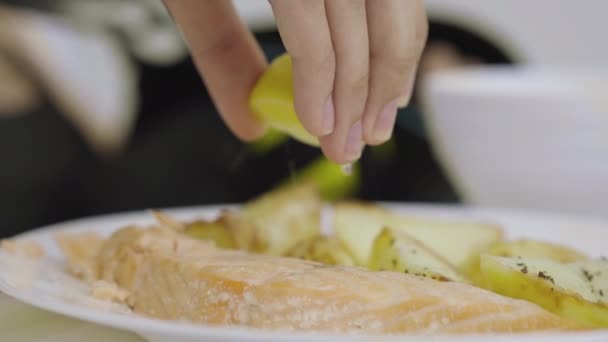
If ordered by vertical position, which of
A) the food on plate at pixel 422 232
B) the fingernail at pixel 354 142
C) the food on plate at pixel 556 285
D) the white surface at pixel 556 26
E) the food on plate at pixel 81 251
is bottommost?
the white surface at pixel 556 26

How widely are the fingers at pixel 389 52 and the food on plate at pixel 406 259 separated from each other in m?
0.12

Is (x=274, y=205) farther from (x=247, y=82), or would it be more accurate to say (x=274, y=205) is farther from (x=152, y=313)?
(x=152, y=313)

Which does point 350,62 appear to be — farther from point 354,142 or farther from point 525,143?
point 525,143

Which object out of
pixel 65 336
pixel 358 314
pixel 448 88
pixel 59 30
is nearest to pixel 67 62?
pixel 59 30

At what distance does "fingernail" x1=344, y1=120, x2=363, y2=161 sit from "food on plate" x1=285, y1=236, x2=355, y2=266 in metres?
0.12

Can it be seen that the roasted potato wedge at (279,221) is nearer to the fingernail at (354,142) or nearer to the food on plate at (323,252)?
the food on plate at (323,252)

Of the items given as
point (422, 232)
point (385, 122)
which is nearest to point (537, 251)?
point (422, 232)

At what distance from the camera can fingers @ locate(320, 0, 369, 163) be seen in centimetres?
65

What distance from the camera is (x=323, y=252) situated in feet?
2.81

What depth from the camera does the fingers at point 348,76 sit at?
2.12 feet

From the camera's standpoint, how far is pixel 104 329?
703 millimetres

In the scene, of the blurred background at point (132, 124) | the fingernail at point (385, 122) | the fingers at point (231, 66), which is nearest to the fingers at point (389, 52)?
the fingernail at point (385, 122)

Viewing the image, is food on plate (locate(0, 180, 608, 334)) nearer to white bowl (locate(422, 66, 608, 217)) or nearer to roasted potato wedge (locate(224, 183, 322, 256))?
roasted potato wedge (locate(224, 183, 322, 256))

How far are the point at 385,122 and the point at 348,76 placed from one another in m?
0.09
